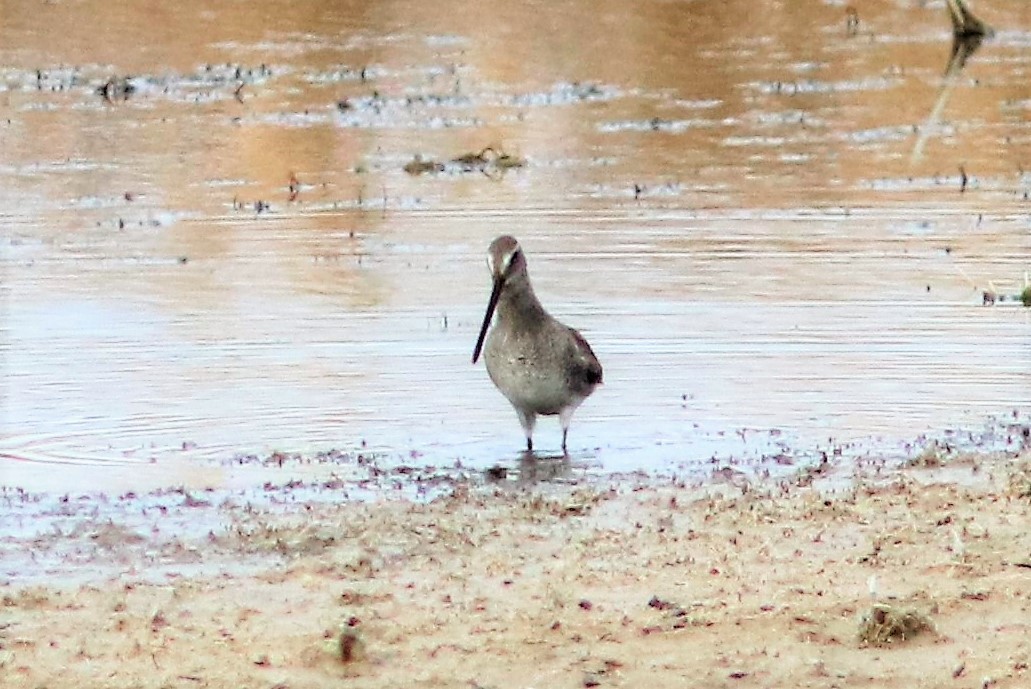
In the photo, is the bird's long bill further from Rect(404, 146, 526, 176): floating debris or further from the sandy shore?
Rect(404, 146, 526, 176): floating debris

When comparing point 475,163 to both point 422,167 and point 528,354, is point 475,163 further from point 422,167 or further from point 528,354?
point 528,354

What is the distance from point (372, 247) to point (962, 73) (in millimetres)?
10382

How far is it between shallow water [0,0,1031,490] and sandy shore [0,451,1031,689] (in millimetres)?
1000

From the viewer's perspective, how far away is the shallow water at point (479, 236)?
32.9 feet

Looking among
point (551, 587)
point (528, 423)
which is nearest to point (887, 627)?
point (551, 587)

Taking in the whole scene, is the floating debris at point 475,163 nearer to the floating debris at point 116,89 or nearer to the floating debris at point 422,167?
the floating debris at point 422,167

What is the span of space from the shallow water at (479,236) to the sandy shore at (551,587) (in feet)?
3.28

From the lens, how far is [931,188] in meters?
16.1

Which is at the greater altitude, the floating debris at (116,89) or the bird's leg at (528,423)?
the floating debris at (116,89)

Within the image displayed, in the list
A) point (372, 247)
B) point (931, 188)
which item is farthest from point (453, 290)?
point (931, 188)

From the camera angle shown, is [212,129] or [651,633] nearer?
[651,633]

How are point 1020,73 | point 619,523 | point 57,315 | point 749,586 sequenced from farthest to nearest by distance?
1. point 1020,73
2. point 57,315
3. point 619,523
4. point 749,586

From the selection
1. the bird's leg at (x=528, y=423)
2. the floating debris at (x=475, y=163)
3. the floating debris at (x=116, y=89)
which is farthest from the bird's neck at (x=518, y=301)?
the floating debris at (x=116, y=89)

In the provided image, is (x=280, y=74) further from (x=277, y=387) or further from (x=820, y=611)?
(x=820, y=611)
